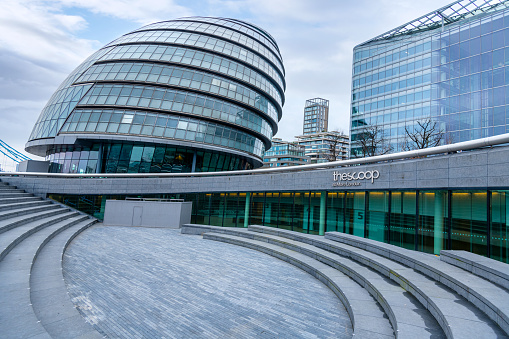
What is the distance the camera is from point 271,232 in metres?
20.1

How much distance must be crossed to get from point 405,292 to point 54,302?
32.5 feet

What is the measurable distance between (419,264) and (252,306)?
19.0 feet

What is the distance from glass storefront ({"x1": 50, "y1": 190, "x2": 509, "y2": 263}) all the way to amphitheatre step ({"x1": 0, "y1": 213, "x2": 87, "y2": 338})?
1416 centimetres

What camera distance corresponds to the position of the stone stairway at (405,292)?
246 inches

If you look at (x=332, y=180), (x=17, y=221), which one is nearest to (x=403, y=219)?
(x=332, y=180)

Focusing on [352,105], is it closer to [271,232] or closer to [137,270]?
[271,232]

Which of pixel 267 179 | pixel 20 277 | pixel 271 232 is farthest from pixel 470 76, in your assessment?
pixel 20 277

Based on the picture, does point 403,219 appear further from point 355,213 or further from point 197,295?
point 197,295

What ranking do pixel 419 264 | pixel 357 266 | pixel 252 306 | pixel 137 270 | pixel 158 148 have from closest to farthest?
pixel 252 306 < pixel 419 264 < pixel 357 266 < pixel 137 270 < pixel 158 148

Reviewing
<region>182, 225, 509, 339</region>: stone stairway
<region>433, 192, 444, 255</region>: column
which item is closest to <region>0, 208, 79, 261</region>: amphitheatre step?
<region>182, 225, 509, 339</region>: stone stairway

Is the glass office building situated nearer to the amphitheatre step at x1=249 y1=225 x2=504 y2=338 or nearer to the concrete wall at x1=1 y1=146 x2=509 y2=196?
the concrete wall at x1=1 y1=146 x2=509 y2=196

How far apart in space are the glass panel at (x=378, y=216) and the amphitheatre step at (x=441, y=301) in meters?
3.29

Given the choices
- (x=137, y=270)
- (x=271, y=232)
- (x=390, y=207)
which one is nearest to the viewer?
(x=137, y=270)

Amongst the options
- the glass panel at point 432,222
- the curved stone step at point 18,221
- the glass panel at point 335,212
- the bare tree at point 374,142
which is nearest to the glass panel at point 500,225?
the glass panel at point 432,222
